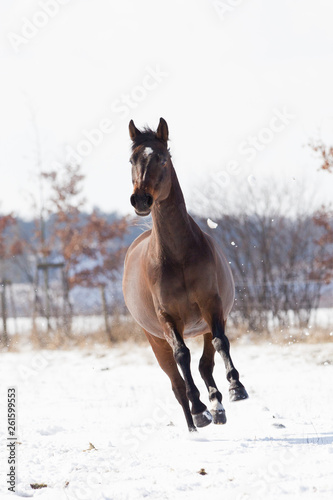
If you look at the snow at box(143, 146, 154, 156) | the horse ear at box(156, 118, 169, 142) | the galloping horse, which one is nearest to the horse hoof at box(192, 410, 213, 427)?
the galloping horse

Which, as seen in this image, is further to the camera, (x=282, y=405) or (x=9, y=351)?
(x=9, y=351)

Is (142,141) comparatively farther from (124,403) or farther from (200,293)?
(124,403)

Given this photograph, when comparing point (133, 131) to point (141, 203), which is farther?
point (133, 131)

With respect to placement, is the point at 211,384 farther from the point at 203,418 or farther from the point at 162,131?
the point at 162,131

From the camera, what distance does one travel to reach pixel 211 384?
529cm

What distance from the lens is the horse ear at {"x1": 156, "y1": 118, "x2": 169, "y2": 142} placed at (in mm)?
5070

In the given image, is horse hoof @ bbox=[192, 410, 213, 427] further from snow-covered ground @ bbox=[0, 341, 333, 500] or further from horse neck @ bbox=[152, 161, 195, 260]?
horse neck @ bbox=[152, 161, 195, 260]

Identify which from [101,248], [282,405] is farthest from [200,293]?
[101,248]

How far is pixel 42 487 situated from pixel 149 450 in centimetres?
113

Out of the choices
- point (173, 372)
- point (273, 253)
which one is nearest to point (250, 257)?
point (273, 253)

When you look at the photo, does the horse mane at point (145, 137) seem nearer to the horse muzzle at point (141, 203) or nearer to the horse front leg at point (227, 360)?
the horse muzzle at point (141, 203)

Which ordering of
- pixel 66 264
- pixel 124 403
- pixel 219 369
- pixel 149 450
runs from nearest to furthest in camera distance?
pixel 149 450, pixel 124 403, pixel 219 369, pixel 66 264

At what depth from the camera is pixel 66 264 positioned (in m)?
16.7

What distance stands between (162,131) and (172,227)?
827mm
